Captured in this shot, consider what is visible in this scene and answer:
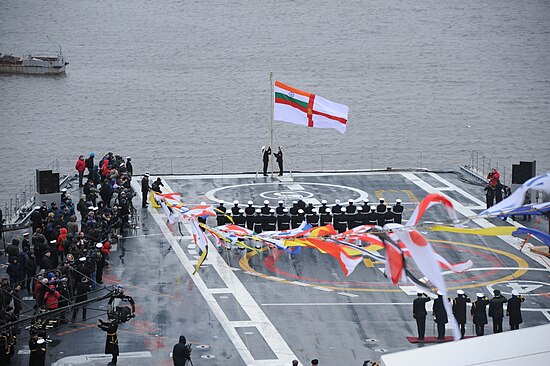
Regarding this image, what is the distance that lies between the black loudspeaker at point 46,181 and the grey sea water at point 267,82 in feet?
74.3

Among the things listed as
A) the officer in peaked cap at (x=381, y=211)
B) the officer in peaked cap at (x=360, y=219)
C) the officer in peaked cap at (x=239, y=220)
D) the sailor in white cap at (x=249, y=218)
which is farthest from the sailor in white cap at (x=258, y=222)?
the officer in peaked cap at (x=381, y=211)

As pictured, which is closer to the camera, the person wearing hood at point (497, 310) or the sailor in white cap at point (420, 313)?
the sailor in white cap at point (420, 313)

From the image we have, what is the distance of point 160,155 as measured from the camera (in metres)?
87.1

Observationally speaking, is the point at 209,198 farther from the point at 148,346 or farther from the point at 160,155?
the point at 160,155

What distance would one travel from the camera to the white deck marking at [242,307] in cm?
3731

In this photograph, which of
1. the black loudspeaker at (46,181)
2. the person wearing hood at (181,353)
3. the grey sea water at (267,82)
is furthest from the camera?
the grey sea water at (267,82)

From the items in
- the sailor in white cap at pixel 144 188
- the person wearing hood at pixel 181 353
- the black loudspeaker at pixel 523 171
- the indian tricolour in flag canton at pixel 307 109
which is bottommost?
the person wearing hood at pixel 181 353

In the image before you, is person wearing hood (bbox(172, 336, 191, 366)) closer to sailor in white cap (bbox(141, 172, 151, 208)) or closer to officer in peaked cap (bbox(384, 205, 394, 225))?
officer in peaked cap (bbox(384, 205, 394, 225))

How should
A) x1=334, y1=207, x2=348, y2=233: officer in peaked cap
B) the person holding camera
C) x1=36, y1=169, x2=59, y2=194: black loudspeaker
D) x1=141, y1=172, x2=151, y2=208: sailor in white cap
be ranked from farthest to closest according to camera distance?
x1=141, y1=172, x2=151, y2=208: sailor in white cap < x1=36, y1=169, x2=59, y2=194: black loudspeaker < x1=334, y1=207, x2=348, y2=233: officer in peaked cap < the person holding camera

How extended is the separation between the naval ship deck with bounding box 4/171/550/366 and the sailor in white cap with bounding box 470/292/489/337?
1416mm

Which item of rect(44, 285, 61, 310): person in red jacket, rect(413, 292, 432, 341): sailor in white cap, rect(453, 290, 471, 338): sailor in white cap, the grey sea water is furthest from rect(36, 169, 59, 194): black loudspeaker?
the grey sea water

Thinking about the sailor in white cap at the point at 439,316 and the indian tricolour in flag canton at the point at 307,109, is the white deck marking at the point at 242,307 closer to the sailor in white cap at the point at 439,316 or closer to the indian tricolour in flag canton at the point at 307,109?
the sailor in white cap at the point at 439,316

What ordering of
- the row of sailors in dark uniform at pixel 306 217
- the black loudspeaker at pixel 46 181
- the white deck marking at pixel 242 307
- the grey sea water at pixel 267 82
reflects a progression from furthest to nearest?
the grey sea water at pixel 267 82 < the black loudspeaker at pixel 46 181 < the row of sailors in dark uniform at pixel 306 217 < the white deck marking at pixel 242 307

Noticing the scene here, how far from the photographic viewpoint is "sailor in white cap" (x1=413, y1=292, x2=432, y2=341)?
3778 centimetres
